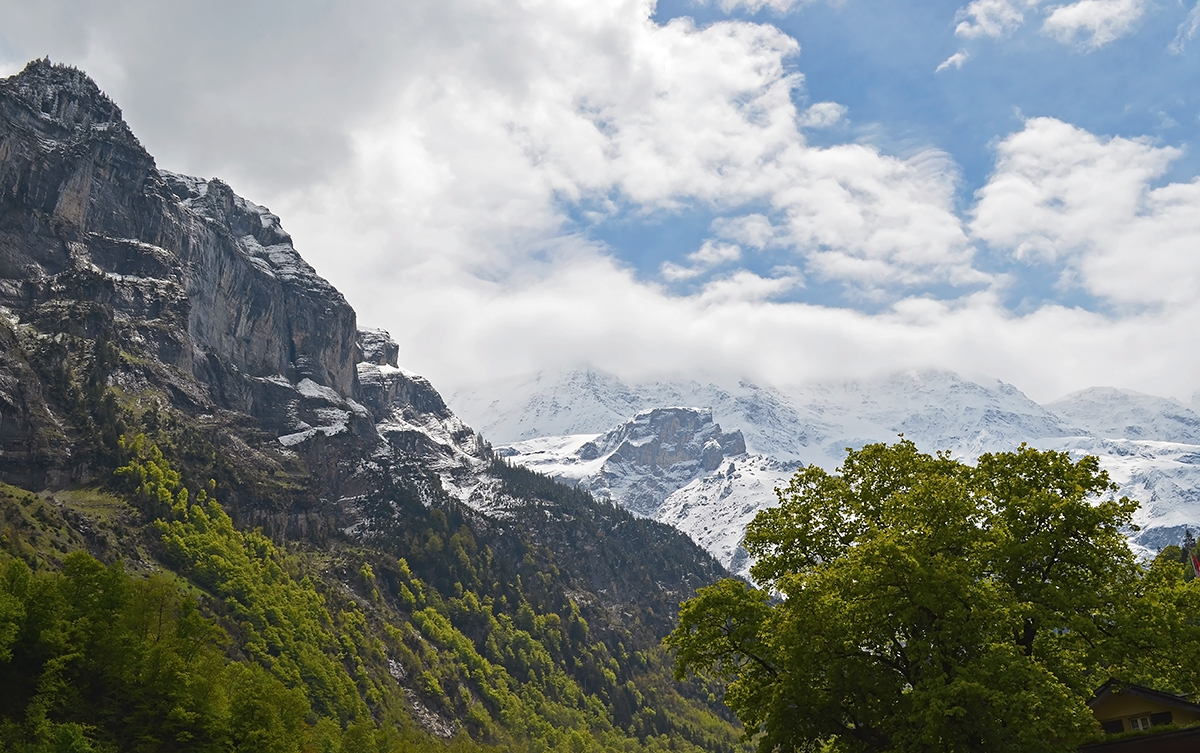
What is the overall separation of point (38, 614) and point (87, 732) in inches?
454

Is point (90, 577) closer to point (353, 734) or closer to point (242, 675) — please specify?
point (242, 675)

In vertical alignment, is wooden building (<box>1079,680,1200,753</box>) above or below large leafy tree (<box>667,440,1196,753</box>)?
below

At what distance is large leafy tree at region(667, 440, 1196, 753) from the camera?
3509 centimetres

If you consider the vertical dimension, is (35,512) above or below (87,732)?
above

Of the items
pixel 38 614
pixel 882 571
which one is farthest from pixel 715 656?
pixel 38 614

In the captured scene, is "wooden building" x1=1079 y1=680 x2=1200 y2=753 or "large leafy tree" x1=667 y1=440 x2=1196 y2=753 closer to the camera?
"large leafy tree" x1=667 y1=440 x2=1196 y2=753

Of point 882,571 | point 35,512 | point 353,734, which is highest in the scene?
point 35,512

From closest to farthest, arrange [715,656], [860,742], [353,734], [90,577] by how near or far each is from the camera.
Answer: [860,742], [715,656], [90,577], [353,734]

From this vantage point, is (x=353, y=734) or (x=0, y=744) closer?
(x=0, y=744)

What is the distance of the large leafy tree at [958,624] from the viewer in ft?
115

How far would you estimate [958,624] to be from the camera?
121 feet

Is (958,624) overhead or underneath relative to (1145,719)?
overhead

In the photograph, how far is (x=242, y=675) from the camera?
123562mm

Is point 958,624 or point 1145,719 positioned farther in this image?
point 1145,719
